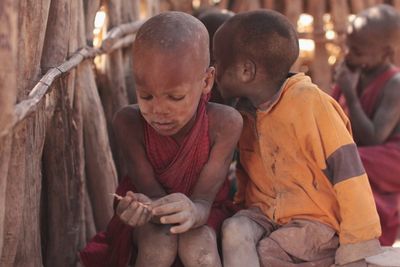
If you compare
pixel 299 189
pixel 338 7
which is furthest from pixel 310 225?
pixel 338 7

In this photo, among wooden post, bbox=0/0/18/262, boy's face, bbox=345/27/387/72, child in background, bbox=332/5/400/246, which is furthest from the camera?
boy's face, bbox=345/27/387/72

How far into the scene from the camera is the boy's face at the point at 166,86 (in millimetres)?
2812

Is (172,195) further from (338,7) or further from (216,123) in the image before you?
(338,7)

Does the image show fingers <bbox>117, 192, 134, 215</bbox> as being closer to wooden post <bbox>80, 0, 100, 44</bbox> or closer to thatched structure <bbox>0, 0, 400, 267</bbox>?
thatched structure <bbox>0, 0, 400, 267</bbox>

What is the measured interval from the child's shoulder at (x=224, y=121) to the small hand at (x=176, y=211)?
36cm

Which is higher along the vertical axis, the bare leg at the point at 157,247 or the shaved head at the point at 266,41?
the shaved head at the point at 266,41

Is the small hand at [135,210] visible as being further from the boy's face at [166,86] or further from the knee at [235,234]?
the knee at [235,234]

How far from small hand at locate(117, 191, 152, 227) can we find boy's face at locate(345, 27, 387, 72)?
7.90 feet

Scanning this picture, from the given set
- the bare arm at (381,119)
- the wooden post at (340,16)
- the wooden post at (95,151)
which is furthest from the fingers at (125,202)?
the wooden post at (340,16)

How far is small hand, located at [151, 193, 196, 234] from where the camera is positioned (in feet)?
9.08

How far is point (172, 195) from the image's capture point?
284cm

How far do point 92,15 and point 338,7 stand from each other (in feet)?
9.34

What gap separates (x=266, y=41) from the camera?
319cm

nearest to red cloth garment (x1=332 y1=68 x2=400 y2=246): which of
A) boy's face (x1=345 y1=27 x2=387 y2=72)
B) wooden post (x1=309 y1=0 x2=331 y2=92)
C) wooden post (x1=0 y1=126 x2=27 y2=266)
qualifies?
boy's face (x1=345 y1=27 x2=387 y2=72)
